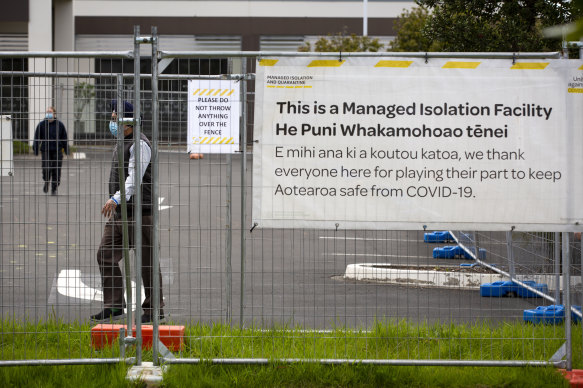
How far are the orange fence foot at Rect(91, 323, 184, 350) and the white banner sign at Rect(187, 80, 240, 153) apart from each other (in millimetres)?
1448

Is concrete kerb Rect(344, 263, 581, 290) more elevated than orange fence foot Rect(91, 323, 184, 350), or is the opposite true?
concrete kerb Rect(344, 263, 581, 290)

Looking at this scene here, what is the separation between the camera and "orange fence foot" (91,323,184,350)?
622 centimetres

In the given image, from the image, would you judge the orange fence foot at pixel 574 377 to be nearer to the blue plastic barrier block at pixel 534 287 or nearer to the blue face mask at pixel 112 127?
the blue plastic barrier block at pixel 534 287

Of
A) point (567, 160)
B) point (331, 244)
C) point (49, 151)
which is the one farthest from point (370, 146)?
point (331, 244)

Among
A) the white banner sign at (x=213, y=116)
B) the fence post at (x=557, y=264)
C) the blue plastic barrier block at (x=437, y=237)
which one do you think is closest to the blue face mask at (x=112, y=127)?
the white banner sign at (x=213, y=116)

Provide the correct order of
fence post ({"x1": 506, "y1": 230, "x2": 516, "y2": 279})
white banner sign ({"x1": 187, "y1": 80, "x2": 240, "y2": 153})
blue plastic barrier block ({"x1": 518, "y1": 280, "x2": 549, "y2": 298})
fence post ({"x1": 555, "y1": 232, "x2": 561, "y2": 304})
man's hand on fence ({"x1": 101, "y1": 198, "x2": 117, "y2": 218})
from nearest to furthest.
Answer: white banner sign ({"x1": 187, "y1": 80, "x2": 240, "y2": 153})
fence post ({"x1": 555, "y1": 232, "x2": 561, "y2": 304})
man's hand on fence ({"x1": 101, "y1": 198, "x2": 117, "y2": 218})
blue plastic barrier block ({"x1": 518, "y1": 280, "x2": 549, "y2": 298})
fence post ({"x1": 506, "y1": 230, "x2": 516, "y2": 279})

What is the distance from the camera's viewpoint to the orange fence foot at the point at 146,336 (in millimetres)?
6219

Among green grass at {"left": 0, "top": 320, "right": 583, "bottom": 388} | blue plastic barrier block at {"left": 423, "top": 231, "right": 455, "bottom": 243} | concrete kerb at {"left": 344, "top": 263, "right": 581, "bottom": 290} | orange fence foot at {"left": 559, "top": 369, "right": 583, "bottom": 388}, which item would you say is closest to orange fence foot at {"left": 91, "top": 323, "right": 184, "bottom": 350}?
green grass at {"left": 0, "top": 320, "right": 583, "bottom": 388}

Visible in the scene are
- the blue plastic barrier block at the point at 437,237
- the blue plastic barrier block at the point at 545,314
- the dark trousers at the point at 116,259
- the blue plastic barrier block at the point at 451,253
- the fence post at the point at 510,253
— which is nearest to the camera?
the dark trousers at the point at 116,259

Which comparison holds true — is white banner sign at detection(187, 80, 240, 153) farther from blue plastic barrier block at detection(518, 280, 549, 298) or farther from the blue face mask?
blue plastic barrier block at detection(518, 280, 549, 298)

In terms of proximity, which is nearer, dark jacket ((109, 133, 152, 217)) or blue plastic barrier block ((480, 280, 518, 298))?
dark jacket ((109, 133, 152, 217))

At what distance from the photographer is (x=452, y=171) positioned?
568 centimetres

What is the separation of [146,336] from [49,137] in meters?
1.75

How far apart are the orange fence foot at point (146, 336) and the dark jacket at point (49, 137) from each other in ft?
4.73
